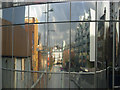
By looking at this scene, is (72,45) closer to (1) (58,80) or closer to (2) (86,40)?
(2) (86,40)

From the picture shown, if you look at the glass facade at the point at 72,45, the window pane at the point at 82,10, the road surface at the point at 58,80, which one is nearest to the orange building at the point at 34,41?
the glass facade at the point at 72,45

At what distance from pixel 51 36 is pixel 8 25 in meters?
3.07

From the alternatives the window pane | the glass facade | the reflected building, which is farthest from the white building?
the window pane

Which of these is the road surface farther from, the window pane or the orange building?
the window pane

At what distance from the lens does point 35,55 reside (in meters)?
10.6

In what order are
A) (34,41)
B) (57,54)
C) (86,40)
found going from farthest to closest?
1. (34,41)
2. (57,54)
3. (86,40)

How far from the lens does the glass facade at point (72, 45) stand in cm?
1009

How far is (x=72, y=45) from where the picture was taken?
10188 mm

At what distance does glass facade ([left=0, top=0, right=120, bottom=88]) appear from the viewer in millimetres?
10086

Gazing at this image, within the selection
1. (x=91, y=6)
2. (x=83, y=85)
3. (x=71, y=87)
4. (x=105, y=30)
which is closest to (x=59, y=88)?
(x=71, y=87)

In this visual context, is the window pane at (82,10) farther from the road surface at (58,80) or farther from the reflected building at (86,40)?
the road surface at (58,80)

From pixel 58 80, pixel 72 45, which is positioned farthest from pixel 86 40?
pixel 58 80

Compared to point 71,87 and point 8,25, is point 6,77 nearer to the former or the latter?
point 8,25

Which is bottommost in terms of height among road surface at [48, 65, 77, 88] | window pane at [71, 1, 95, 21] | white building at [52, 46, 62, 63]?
road surface at [48, 65, 77, 88]
